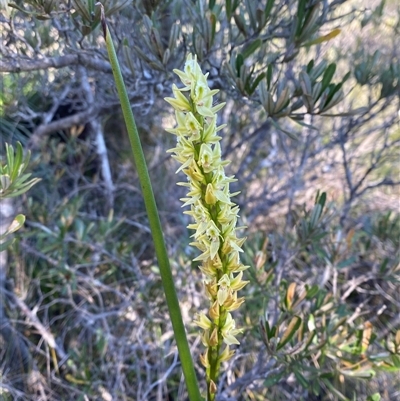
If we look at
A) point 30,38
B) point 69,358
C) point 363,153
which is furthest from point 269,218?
point 30,38

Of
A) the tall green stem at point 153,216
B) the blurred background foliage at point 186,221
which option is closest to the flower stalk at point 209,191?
the tall green stem at point 153,216

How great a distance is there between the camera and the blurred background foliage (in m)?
0.92

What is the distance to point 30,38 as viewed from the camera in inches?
38.3

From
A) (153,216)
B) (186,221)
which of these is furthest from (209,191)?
(186,221)

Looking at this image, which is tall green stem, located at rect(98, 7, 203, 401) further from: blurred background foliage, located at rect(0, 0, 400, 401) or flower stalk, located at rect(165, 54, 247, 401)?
blurred background foliage, located at rect(0, 0, 400, 401)

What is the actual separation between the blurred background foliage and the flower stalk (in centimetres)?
24

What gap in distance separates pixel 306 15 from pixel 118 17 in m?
0.51

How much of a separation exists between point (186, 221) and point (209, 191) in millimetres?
1096

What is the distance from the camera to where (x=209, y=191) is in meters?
0.53

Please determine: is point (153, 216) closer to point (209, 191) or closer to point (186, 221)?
point (209, 191)

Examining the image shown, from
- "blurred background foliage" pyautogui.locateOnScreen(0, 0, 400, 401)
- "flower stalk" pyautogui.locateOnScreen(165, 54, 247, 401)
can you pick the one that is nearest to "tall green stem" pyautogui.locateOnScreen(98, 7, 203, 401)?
"flower stalk" pyautogui.locateOnScreen(165, 54, 247, 401)

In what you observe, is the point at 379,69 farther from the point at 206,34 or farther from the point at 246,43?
the point at 206,34

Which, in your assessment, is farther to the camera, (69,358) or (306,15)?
(69,358)

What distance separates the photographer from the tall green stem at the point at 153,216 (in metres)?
0.56
